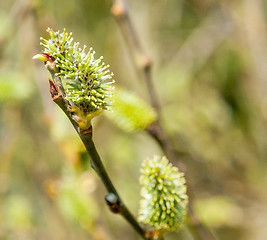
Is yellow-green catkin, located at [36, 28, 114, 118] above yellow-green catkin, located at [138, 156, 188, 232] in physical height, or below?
above

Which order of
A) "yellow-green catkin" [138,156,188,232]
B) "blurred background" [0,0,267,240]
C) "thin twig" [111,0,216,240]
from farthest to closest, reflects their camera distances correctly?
"blurred background" [0,0,267,240] < "thin twig" [111,0,216,240] < "yellow-green catkin" [138,156,188,232]

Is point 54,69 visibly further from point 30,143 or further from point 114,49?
point 114,49

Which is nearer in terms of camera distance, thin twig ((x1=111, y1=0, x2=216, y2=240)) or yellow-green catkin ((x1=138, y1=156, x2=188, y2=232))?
yellow-green catkin ((x1=138, y1=156, x2=188, y2=232))

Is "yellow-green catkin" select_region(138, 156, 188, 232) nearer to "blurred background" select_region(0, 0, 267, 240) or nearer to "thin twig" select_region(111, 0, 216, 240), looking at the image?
"thin twig" select_region(111, 0, 216, 240)

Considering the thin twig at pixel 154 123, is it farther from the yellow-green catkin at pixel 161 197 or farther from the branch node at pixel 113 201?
the branch node at pixel 113 201

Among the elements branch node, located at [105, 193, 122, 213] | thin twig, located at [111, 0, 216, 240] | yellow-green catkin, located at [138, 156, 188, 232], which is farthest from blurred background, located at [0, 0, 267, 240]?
branch node, located at [105, 193, 122, 213]

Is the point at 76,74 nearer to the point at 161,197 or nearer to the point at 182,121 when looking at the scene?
the point at 161,197

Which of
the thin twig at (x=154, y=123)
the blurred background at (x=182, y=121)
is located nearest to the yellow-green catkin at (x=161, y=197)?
the thin twig at (x=154, y=123)

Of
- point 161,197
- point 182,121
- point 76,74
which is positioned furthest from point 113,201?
point 182,121
